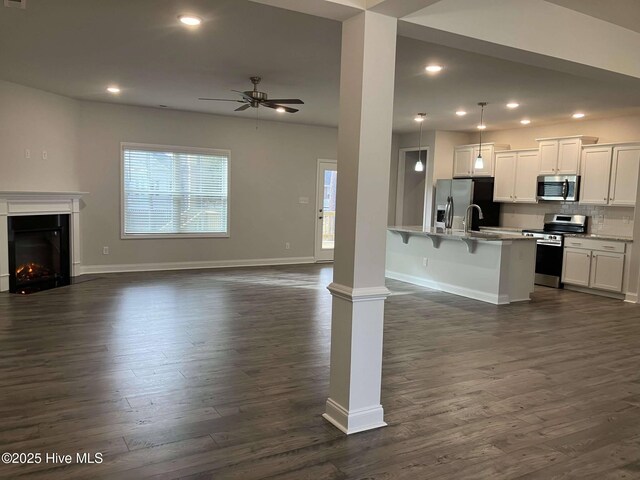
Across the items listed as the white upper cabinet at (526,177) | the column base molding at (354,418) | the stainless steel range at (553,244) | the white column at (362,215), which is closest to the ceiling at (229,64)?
the white upper cabinet at (526,177)

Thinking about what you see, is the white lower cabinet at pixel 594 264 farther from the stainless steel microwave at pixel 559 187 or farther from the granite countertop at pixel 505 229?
the granite countertop at pixel 505 229

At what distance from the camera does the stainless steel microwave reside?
755 centimetres

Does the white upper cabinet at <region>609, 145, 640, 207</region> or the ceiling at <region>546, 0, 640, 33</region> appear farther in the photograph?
the white upper cabinet at <region>609, 145, 640, 207</region>

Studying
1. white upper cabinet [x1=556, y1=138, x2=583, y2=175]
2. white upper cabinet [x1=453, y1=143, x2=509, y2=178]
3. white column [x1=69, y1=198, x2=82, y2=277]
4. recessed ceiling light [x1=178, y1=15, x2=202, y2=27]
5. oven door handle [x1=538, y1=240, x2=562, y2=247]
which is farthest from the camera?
white upper cabinet [x1=453, y1=143, x2=509, y2=178]

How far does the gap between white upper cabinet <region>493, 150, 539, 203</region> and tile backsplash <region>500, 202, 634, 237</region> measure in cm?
34

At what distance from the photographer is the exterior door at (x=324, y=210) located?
966 cm

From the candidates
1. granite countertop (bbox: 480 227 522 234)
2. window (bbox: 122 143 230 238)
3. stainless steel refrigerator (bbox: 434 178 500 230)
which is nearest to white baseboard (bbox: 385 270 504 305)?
stainless steel refrigerator (bbox: 434 178 500 230)

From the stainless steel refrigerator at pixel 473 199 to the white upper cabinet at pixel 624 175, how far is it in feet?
7.27

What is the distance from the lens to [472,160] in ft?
30.7

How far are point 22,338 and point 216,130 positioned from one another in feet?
16.8

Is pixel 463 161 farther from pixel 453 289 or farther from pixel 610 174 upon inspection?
pixel 453 289

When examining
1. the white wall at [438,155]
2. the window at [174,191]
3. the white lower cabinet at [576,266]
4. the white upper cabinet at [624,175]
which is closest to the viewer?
the white upper cabinet at [624,175]

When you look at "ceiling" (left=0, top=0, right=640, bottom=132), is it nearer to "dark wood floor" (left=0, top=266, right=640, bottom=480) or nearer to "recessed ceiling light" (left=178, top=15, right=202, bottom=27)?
"recessed ceiling light" (left=178, top=15, right=202, bottom=27)

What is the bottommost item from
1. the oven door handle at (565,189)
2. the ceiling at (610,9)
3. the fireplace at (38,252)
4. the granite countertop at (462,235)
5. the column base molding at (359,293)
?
the fireplace at (38,252)
